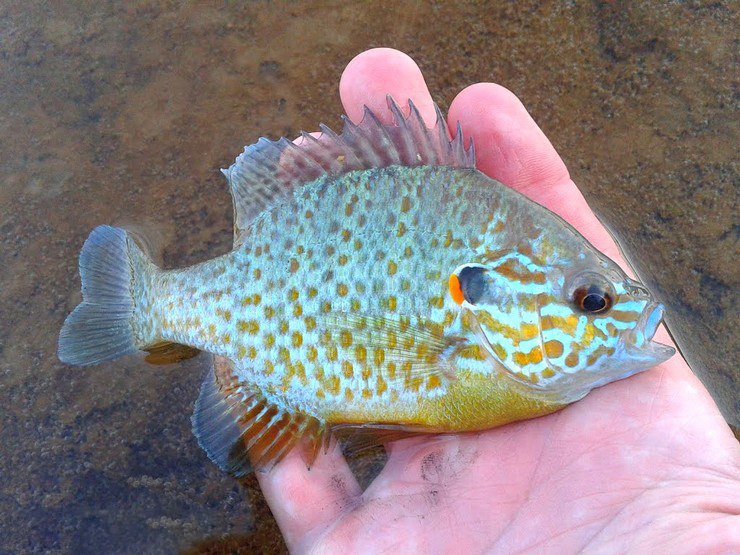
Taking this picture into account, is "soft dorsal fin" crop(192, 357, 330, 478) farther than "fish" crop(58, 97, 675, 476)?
Yes

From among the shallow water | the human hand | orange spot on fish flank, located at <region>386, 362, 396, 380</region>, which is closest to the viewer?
the human hand

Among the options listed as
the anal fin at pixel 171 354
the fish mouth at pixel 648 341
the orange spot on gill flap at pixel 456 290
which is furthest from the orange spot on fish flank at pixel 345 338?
the anal fin at pixel 171 354

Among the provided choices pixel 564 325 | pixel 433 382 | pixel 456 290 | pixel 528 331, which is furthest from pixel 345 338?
pixel 564 325

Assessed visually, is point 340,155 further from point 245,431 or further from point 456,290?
point 245,431

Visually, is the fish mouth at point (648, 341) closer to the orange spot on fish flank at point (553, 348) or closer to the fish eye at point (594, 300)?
the fish eye at point (594, 300)

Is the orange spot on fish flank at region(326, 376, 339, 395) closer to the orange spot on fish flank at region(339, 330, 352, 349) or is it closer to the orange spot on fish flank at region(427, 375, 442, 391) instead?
the orange spot on fish flank at region(339, 330, 352, 349)

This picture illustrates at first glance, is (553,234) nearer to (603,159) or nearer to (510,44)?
(603,159)

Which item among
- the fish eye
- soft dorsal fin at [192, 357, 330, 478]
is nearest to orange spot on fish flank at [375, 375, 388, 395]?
soft dorsal fin at [192, 357, 330, 478]

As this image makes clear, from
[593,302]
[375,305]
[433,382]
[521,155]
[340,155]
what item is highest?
[340,155]
